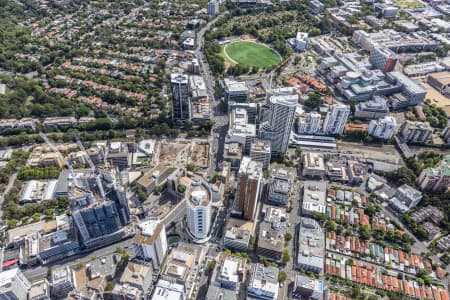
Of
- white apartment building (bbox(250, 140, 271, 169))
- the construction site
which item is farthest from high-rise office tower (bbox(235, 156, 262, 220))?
the construction site

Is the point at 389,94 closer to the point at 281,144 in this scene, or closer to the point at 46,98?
the point at 281,144

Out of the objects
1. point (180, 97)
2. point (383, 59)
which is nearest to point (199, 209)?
point (180, 97)

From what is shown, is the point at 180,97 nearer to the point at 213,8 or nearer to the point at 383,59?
the point at 383,59

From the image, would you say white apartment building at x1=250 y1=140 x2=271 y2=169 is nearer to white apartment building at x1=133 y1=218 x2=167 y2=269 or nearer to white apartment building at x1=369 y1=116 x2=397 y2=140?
white apartment building at x1=133 y1=218 x2=167 y2=269

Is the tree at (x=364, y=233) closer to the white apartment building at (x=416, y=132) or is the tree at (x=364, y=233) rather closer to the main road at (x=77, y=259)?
the white apartment building at (x=416, y=132)

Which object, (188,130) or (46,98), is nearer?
(188,130)

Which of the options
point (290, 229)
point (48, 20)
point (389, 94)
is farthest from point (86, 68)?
point (389, 94)
